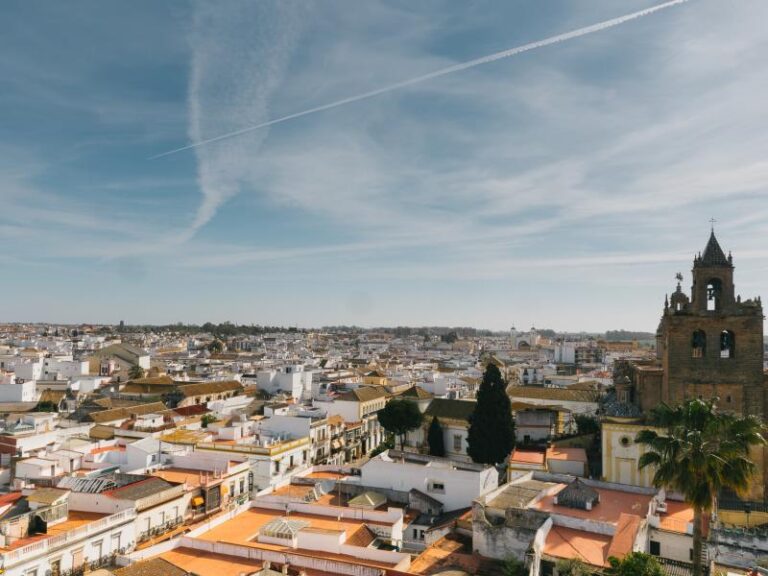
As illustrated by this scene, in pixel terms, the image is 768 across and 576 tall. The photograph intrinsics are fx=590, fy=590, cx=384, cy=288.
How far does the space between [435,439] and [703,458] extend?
27.1 meters

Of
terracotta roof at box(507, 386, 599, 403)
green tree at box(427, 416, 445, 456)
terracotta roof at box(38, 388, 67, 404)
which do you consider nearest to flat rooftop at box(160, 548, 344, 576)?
green tree at box(427, 416, 445, 456)

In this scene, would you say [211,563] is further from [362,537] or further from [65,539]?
[362,537]

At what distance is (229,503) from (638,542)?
16932mm

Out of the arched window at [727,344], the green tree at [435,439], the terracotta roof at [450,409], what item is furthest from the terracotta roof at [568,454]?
the green tree at [435,439]

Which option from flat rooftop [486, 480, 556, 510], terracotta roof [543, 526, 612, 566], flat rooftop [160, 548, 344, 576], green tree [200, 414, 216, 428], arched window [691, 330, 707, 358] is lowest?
flat rooftop [160, 548, 344, 576]

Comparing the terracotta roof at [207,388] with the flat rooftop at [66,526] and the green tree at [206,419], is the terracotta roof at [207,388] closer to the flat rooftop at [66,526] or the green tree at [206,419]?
the green tree at [206,419]

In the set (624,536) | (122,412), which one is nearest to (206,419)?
(122,412)

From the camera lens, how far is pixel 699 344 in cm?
2842

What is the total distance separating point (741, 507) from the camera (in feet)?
77.2

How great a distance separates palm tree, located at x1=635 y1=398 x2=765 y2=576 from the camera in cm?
1546

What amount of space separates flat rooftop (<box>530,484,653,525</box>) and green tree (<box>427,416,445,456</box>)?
58.9 feet

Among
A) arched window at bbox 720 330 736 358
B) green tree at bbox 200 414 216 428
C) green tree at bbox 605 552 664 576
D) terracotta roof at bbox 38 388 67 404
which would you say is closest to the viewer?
green tree at bbox 605 552 664 576

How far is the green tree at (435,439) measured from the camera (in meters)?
41.5

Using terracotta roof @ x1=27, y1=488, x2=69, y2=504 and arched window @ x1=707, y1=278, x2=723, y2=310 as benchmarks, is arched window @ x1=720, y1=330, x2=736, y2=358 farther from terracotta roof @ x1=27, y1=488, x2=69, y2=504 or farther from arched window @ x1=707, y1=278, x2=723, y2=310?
terracotta roof @ x1=27, y1=488, x2=69, y2=504
